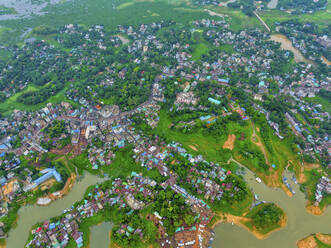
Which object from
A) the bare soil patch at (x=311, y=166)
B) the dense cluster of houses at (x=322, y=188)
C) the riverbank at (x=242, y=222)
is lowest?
the riverbank at (x=242, y=222)

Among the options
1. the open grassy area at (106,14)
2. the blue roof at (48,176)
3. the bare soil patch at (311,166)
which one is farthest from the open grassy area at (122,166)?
the open grassy area at (106,14)

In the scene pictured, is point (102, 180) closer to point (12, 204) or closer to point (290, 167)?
point (12, 204)

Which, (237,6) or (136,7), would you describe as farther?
(136,7)

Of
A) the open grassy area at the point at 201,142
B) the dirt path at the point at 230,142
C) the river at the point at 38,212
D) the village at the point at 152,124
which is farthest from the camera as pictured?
the dirt path at the point at 230,142

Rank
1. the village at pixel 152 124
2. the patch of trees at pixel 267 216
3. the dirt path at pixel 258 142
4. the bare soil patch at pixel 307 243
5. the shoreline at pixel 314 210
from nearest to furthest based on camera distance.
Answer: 1. the bare soil patch at pixel 307 243
2. the patch of trees at pixel 267 216
3. the shoreline at pixel 314 210
4. the village at pixel 152 124
5. the dirt path at pixel 258 142

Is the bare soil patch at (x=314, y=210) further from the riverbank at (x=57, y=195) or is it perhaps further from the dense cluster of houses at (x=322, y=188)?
the riverbank at (x=57, y=195)

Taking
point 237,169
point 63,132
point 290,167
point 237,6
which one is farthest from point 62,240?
point 237,6
